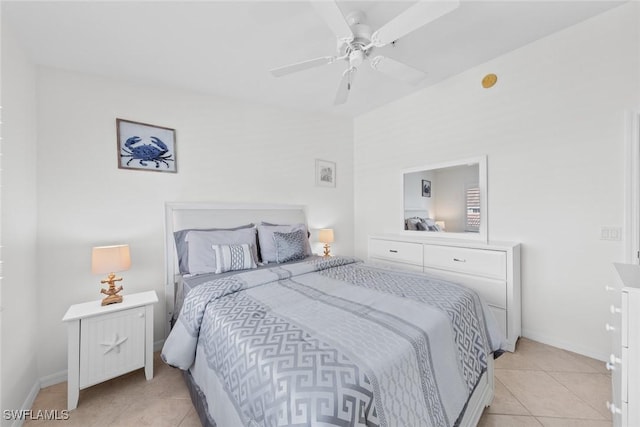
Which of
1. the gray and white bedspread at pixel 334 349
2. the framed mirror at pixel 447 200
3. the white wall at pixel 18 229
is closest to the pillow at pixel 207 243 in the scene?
the gray and white bedspread at pixel 334 349

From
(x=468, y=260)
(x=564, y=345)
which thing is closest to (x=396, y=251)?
(x=468, y=260)

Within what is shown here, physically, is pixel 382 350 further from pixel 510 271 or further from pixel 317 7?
pixel 510 271

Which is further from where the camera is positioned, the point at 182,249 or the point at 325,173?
the point at 325,173

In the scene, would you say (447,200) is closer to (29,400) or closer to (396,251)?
(396,251)

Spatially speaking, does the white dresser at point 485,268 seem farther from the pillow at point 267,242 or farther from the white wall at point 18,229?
the white wall at point 18,229

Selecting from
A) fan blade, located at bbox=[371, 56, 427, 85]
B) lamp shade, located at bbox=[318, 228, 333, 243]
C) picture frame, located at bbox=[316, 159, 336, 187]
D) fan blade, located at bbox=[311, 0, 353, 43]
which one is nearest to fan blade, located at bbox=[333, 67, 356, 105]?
fan blade, located at bbox=[371, 56, 427, 85]

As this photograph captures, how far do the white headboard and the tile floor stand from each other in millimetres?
591

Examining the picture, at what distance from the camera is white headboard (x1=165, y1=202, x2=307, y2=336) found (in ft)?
7.75

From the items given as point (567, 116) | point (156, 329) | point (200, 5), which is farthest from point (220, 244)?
point (567, 116)

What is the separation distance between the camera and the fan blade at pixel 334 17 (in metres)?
1.28

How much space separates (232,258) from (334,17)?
1.86 m

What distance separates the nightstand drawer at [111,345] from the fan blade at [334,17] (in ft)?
7.35

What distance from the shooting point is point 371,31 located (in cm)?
169

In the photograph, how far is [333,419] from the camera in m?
0.71
